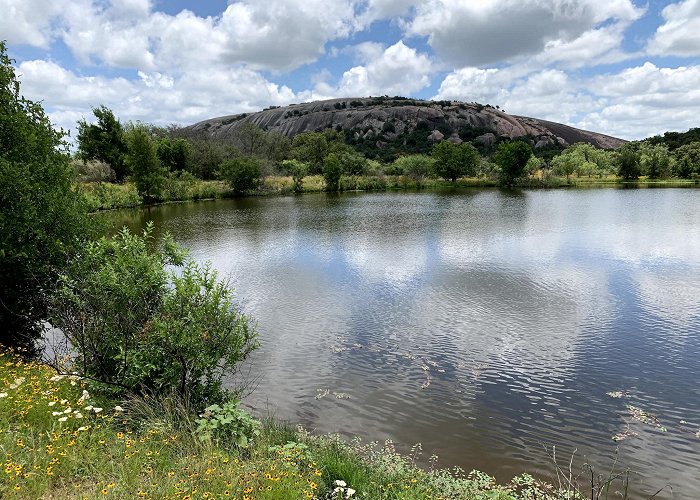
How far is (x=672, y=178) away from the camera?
86.4 metres

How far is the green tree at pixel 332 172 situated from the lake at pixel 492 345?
48.4m

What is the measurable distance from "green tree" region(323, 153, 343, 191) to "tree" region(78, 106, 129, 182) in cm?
3160

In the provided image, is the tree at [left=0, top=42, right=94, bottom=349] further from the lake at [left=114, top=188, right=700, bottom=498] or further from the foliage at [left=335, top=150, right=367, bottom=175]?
the foliage at [left=335, top=150, right=367, bottom=175]

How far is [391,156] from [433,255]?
116 m

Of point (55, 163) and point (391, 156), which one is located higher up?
point (391, 156)

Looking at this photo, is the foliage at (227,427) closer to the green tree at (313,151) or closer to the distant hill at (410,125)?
the green tree at (313,151)

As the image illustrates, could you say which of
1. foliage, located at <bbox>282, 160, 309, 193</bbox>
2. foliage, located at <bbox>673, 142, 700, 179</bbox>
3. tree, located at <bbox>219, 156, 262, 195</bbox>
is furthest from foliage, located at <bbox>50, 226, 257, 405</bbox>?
foliage, located at <bbox>673, 142, 700, 179</bbox>

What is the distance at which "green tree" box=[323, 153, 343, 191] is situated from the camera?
249 feet

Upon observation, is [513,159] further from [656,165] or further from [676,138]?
[676,138]

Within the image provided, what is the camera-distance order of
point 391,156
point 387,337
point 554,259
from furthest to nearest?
1. point 391,156
2. point 554,259
3. point 387,337

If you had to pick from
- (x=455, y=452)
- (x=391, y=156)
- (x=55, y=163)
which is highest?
(x=391, y=156)

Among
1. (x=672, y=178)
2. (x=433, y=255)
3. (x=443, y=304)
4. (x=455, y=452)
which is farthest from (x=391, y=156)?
(x=455, y=452)

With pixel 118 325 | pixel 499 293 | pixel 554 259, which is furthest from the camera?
pixel 554 259

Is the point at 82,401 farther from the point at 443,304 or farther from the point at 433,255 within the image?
the point at 433,255
